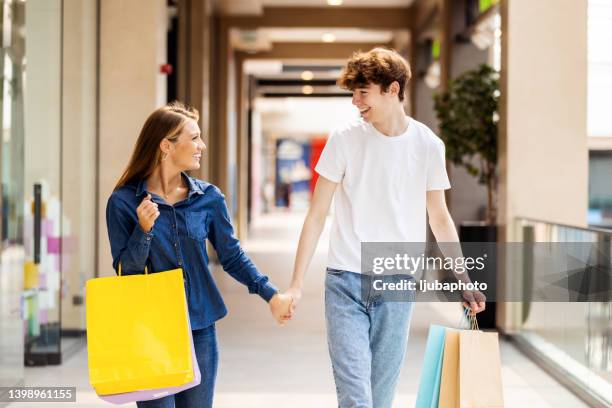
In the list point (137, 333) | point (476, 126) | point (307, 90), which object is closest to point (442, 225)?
point (137, 333)

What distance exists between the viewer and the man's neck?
117 inches

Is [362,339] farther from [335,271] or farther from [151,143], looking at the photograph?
[151,143]

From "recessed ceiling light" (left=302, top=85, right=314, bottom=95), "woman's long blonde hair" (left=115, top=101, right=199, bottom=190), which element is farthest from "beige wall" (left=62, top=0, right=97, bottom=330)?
"recessed ceiling light" (left=302, top=85, right=314, bottom=95)

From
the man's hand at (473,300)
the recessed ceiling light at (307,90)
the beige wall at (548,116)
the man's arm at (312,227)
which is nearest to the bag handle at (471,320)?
the man's hand at (473,300)

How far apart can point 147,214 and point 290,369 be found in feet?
11.7

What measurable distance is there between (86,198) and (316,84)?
19.2 meters

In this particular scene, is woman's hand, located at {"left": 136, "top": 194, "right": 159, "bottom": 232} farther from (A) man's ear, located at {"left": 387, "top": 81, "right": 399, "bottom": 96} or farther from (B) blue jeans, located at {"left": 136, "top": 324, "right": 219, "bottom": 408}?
(A) man's ear, located at {"left": 387, "top": 81, "right": 399, "bottom": 96}

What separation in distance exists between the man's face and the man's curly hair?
0.05 feet

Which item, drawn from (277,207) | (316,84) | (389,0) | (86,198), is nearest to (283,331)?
(86,198)

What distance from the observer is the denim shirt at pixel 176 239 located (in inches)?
107

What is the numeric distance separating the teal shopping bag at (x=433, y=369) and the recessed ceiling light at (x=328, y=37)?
14.6 m

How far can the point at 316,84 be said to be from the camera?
25.9m

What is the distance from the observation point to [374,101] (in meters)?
2.95

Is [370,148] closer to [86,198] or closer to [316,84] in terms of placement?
[86,198]
